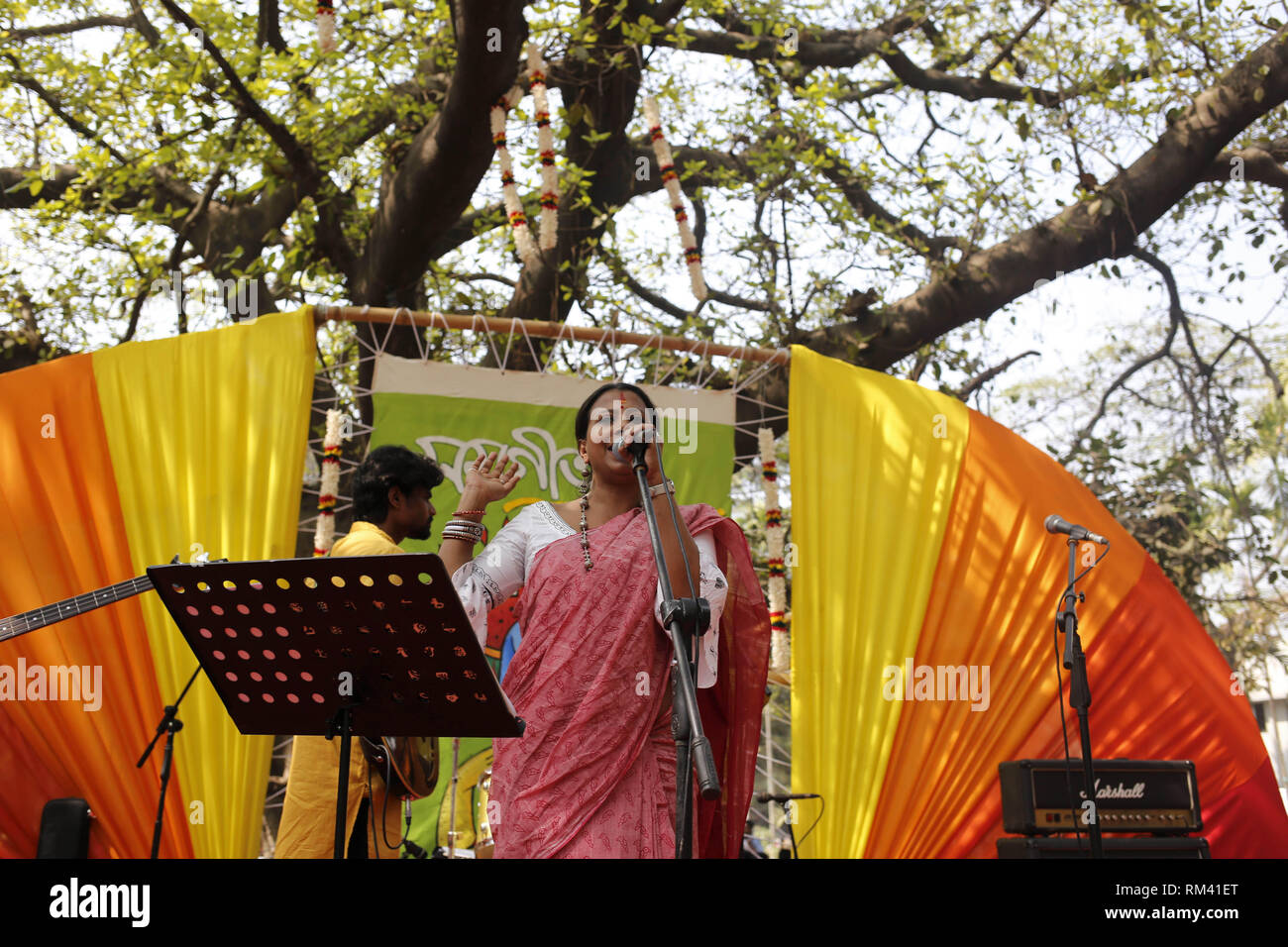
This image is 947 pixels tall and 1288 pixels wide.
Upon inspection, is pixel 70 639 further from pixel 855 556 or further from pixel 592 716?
pixel 855 556

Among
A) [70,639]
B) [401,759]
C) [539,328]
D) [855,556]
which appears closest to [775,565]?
[855,556]

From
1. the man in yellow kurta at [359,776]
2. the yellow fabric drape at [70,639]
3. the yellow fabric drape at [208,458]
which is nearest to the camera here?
the man in yellow kurta at [359,776]

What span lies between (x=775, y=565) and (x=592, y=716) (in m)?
3.56

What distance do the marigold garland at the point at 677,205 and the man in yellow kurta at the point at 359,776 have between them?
3108 millimetres

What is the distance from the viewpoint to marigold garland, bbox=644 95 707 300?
6.50 metres

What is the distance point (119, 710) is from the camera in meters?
4.62

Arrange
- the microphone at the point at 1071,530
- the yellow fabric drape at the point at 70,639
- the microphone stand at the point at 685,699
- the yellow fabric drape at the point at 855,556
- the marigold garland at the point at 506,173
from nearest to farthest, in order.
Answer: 1. the microphone stand at the point at 685,699
2. the microphone at the point at 1071,530
3. the yellow fabric drape at the point at 70,639
4. the yellow fabric drape at the point at 855,556
5. the marigold garland at the point at 506,173

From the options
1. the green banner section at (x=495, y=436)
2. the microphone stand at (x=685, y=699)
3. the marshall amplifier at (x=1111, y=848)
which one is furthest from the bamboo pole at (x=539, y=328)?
the microphone stand at (x=685, y=699)

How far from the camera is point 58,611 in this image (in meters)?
4.48

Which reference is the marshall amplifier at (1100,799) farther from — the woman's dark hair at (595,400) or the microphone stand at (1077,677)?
the woman's dark hair at (595,400)

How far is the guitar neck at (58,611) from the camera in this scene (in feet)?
14.3

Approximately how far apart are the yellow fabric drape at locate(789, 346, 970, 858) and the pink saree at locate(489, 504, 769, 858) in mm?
2301
